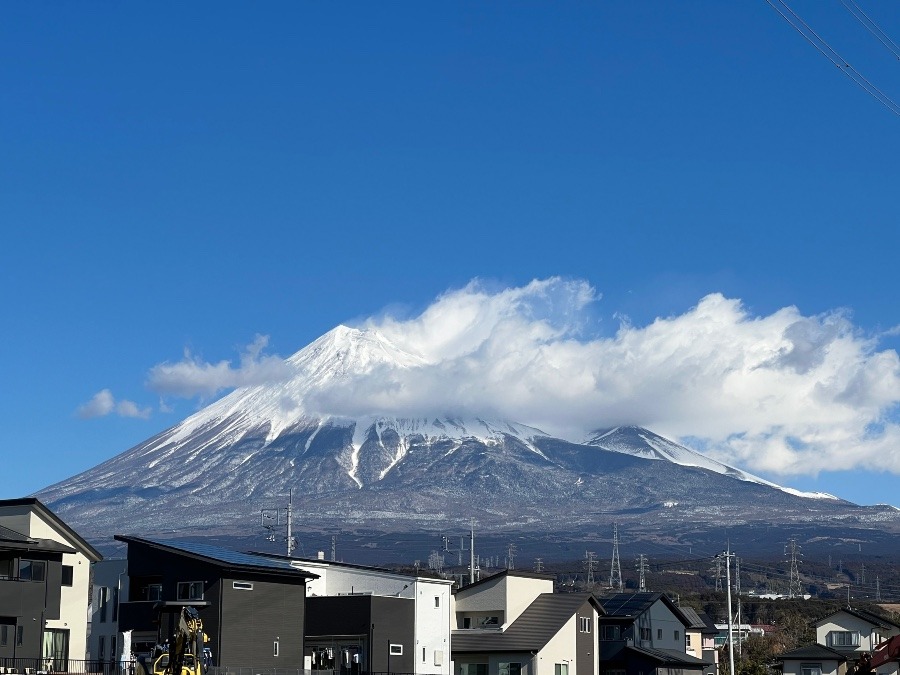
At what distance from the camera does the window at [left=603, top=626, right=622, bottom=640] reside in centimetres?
6756

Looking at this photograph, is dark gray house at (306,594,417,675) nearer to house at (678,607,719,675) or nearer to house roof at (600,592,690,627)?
house roof at (600,592,690,627)

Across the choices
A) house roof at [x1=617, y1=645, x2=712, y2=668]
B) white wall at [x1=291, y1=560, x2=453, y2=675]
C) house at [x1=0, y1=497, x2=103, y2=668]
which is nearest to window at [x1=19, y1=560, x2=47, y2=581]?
house at [x1=0, y1=497, x2=103, y2=668]

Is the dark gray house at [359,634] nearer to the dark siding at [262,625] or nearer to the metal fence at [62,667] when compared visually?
the dark siding at [262,625]

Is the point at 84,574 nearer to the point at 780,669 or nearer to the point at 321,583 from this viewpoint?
the point at 321,583

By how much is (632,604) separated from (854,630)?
55.2ft

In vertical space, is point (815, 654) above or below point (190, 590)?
below

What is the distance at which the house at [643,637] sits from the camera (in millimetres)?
66000

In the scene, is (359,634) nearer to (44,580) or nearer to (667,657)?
(44,580)

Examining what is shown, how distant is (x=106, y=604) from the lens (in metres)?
56.6

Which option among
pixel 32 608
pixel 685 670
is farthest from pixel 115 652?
pixel 685 670

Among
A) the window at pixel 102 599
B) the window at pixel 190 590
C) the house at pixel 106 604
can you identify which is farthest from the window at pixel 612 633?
the window at pixel 190 590

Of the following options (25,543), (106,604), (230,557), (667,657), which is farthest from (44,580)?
(667,657)

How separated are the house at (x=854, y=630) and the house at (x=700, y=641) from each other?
6152 millimetres

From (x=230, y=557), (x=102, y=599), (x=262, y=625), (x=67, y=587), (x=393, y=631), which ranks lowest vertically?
(x=393, y=631)
